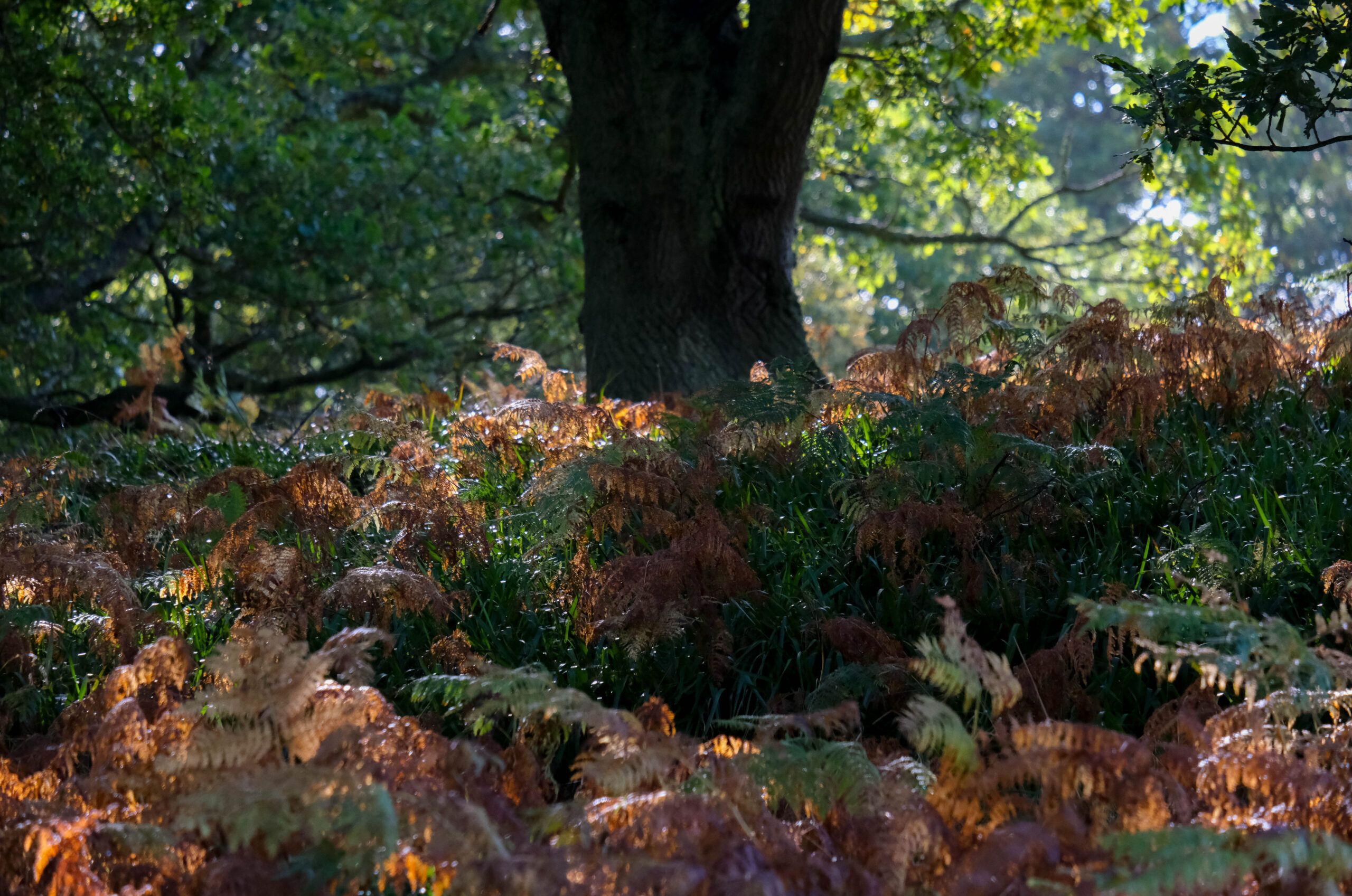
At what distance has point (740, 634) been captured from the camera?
337 cm

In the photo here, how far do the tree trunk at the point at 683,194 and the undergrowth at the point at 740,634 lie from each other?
3.28ft

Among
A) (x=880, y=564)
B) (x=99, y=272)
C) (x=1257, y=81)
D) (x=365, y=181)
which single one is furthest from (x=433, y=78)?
(x=1257, y=81)

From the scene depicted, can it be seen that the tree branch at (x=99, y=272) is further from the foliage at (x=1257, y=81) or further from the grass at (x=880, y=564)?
the foliage at (x=1257, y=81)

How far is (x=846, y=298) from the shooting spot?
106ft

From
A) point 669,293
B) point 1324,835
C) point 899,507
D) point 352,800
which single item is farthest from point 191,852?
point 669,293

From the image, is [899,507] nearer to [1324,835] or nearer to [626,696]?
[626,696]

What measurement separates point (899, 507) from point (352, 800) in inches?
80.1

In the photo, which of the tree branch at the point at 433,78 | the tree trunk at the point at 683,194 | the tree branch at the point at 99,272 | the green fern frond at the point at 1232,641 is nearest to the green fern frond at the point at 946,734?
the green fern frond at the point at 1232,641

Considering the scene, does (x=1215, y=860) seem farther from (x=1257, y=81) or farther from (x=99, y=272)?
(x=99, y=272)

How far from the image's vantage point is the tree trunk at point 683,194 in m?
6.54

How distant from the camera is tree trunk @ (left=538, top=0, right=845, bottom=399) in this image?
6.54m

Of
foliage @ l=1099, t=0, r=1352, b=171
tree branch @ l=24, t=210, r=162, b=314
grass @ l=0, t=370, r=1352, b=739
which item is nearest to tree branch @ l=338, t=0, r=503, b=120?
tree branch @ l=24, t=210, r=162, b=314

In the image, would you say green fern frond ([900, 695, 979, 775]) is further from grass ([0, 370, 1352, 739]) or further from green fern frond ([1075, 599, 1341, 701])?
grass ([0, 370, 1352, 739])

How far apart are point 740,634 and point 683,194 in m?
3.85
